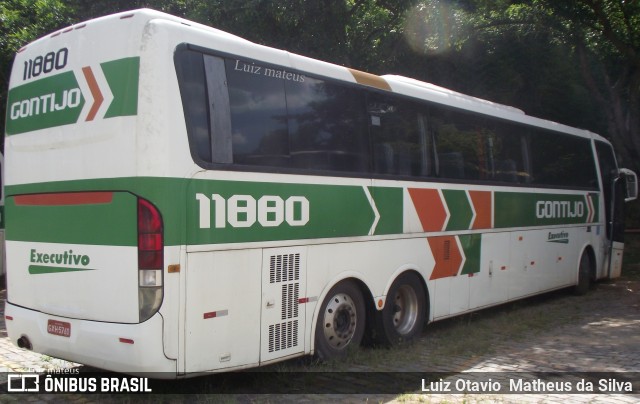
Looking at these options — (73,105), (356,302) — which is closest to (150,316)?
(73,105)

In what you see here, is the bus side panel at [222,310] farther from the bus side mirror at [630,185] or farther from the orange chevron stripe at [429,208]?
the bus side mirror at [630,185]

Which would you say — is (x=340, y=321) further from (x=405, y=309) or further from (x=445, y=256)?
(x=445, y=256)

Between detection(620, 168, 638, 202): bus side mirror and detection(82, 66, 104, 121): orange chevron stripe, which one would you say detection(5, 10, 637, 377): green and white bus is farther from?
detection(620, 168, 638, 202): bus side mirror

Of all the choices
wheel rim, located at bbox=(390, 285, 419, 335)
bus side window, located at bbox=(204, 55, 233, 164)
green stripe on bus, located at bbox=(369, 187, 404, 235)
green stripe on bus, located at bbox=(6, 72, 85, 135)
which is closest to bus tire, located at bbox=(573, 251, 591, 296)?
wheel rim, located at bbox=(390, 285, 419, 335)

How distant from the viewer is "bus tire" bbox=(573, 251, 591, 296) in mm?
12852

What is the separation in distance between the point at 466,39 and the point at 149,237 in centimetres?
1381

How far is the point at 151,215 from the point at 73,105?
142cm

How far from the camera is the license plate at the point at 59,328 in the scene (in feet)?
18.1

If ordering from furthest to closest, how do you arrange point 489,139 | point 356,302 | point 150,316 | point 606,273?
point 606,273 → point 489,139 → point 356,302 → point 150,316

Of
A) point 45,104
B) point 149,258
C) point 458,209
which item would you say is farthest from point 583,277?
point 45,104

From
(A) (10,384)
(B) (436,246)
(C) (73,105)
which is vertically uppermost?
(C) (73,105)

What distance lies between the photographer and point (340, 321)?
23.1 feet

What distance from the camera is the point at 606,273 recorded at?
1391cm

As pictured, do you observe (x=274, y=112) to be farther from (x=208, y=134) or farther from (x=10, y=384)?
(x=10, y=384)
